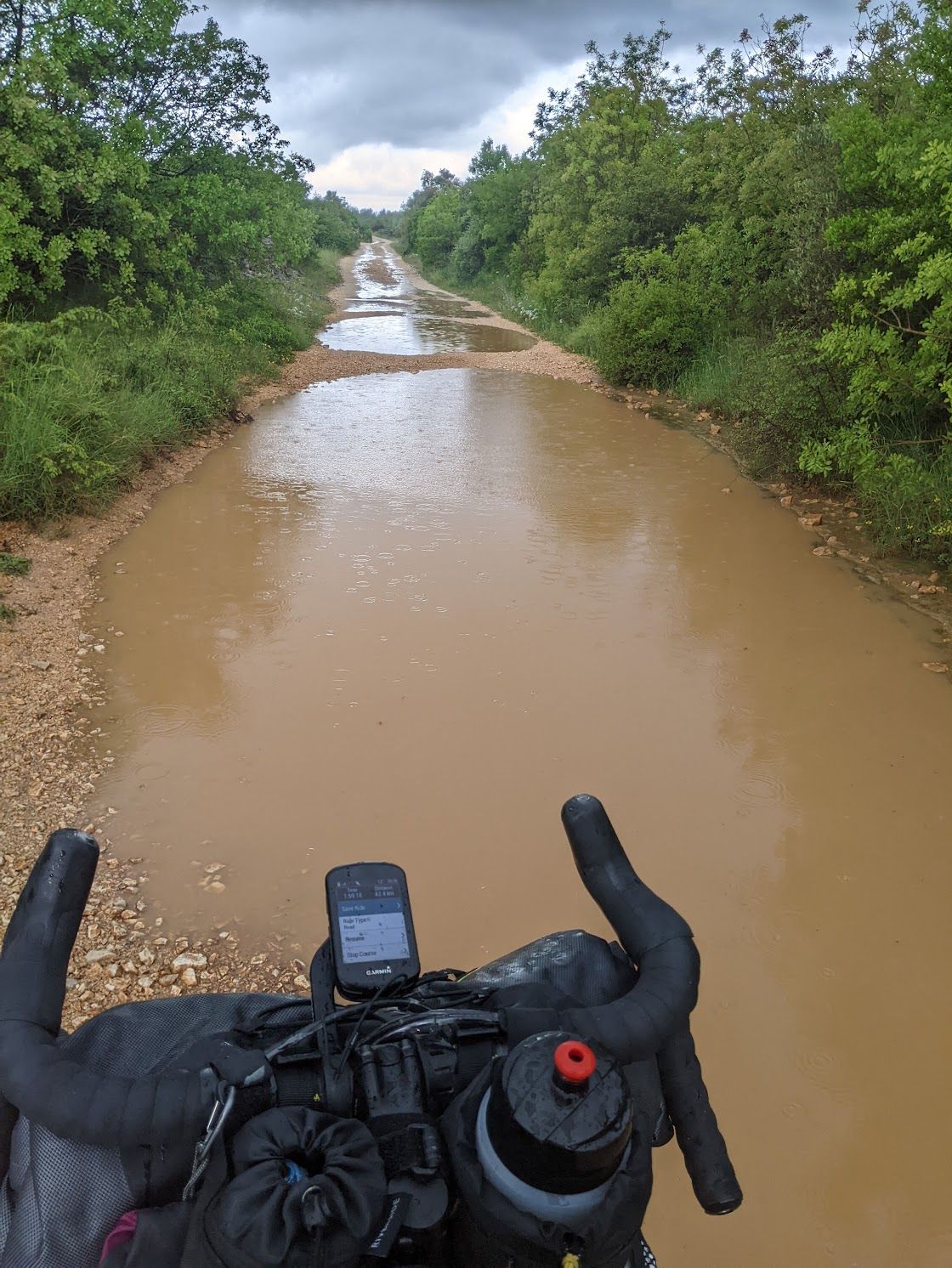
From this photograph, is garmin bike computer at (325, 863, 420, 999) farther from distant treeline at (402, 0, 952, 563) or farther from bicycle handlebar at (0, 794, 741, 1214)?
distant treeline at (402, 0, 952, 563)

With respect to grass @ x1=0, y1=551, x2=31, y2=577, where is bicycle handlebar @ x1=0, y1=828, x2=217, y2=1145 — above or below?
above

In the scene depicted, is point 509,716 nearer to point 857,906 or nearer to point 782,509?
point 857,906

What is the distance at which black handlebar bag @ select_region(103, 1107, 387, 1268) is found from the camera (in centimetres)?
92

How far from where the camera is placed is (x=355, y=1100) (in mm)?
1144

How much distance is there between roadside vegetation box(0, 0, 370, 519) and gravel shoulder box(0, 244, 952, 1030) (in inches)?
17.2

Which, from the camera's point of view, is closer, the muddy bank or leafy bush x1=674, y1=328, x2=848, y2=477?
the muddy bank

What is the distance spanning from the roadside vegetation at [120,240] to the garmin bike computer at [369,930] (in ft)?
19.7

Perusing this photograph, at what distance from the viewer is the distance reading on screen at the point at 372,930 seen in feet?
4.73

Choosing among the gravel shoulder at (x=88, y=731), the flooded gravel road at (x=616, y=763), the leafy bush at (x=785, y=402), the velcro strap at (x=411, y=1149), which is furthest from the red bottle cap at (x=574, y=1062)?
the leafy bush at (x=785, y=402)

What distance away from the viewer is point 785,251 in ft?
33.4

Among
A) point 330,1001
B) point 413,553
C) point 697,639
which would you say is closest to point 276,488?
point 413,553

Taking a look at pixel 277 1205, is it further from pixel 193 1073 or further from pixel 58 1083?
pixel 58 1083

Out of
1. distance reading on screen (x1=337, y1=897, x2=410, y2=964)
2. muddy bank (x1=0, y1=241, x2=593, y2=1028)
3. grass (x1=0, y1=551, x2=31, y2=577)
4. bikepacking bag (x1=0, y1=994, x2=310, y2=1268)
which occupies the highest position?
distance reading on screen (x1=337, y1=897, x2=410, y2=964)

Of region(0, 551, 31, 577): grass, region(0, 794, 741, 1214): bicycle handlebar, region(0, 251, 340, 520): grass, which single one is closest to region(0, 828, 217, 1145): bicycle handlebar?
region(0, 794, 741, 1214): bicycle handlebar
